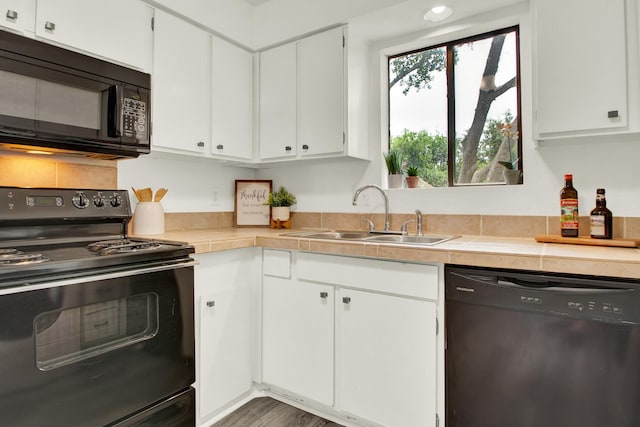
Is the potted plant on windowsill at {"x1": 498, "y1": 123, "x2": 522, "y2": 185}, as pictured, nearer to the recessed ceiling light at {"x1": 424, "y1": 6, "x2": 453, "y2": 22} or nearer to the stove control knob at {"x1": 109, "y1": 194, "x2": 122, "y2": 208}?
the recessed ceiling light at {"x1": 424, "y1": 6, "x2": 453, "y2": 22}

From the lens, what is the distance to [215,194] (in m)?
2.62

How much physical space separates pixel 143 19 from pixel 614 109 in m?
2.26

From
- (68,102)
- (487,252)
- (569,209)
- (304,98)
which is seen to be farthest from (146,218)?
(569,209)

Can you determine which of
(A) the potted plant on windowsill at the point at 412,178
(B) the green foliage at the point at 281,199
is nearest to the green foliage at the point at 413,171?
(A) the potted plant on windowsill at the point at 412,178

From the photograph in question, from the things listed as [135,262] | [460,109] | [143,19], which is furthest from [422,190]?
[143,19]

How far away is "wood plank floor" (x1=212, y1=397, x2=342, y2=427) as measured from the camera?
183 cm

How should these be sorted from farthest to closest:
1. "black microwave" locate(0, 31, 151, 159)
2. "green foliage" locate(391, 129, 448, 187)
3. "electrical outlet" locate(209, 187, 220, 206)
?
"electrical outlet" locate(209, 187, 220, 206), "green foliage" locate(391, 129, 448, 187), "black microwave" locate(0, 31, 151, 159)

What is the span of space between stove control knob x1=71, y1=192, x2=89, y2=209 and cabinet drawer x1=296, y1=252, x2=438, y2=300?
1067 millimetres

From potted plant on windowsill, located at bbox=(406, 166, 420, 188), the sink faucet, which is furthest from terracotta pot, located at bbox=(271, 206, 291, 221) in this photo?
potted plant on windowsill, located at bbox=(406, 166, 420, 188)

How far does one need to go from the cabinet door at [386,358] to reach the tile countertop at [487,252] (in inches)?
8.4

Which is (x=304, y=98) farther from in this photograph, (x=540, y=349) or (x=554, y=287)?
(x=540, y=349)

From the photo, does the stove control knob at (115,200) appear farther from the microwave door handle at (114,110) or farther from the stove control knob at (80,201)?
the microwave door handle at (114,110)

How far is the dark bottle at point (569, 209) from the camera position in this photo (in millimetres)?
1691

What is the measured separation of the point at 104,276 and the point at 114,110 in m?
0.79
